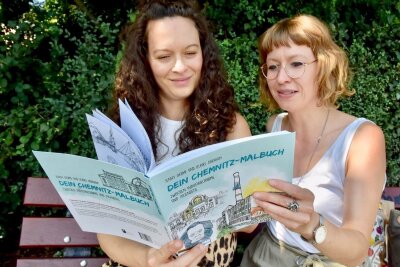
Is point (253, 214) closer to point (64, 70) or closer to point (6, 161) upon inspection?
point (64, 70)

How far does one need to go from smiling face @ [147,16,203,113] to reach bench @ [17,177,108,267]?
0.92 meters

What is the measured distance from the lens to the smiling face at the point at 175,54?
2.04 m

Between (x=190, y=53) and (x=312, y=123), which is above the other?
(x=190, y=53)

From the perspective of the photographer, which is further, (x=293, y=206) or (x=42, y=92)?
(x=42, y=92)

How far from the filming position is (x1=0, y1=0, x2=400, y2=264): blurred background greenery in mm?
2908

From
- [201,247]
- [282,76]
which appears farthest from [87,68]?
[201,247]

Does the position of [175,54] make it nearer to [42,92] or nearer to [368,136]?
[368,136]

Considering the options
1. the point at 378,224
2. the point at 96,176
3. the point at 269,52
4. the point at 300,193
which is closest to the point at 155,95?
the point at 269,52

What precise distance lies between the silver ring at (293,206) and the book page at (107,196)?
0.41 m

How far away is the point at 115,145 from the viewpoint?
1.69 metres

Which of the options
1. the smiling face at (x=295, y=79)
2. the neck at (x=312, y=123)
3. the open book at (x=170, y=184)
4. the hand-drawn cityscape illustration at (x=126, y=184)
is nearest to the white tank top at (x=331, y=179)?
the neck at (x=312, y=123)

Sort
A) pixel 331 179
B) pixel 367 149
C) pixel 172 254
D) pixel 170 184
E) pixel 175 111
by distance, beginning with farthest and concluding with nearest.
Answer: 1. pixel 175 111
2. pixel 331 179
3. pixel 367 149
4. pixel 172 254
5. pixel 170 184

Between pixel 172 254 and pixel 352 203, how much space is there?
2.49ft

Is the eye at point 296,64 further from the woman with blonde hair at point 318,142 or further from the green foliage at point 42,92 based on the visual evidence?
the green foliage at point 42,92
